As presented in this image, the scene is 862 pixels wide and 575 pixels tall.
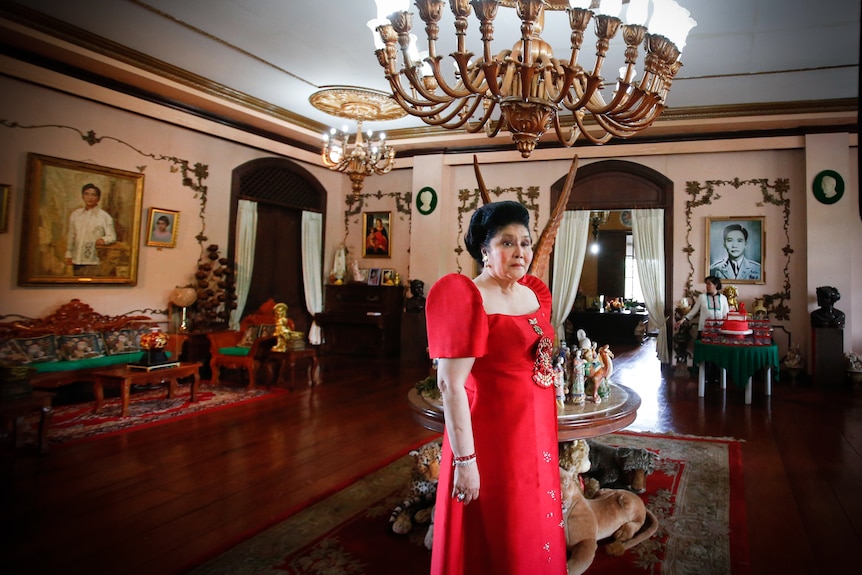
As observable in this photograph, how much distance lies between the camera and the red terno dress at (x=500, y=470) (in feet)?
5.15

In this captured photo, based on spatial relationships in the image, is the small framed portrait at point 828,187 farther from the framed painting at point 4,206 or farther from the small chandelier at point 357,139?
the framed painting at point 4,206

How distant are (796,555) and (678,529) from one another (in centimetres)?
51

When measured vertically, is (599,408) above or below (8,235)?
below

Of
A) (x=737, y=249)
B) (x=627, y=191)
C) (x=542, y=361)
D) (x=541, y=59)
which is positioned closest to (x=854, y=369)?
(x=737, y=249)

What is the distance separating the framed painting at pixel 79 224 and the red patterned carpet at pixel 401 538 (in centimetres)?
468

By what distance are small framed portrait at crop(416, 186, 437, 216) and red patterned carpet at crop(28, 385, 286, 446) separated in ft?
13.7

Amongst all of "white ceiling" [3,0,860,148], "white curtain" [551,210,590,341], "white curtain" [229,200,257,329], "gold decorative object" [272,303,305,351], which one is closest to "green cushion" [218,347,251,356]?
"gold decorative object" [272,303,305,351]

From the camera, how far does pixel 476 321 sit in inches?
59.4

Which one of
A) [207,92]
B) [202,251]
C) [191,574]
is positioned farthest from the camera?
[202,251]

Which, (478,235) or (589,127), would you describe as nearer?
(478,235)

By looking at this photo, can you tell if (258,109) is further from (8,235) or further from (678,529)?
(678,529)

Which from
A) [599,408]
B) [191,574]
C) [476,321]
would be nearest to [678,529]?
[599,408]

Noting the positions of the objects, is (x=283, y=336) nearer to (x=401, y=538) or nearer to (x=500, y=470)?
(x=401, y=538)

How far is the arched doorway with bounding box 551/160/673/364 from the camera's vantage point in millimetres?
7898
